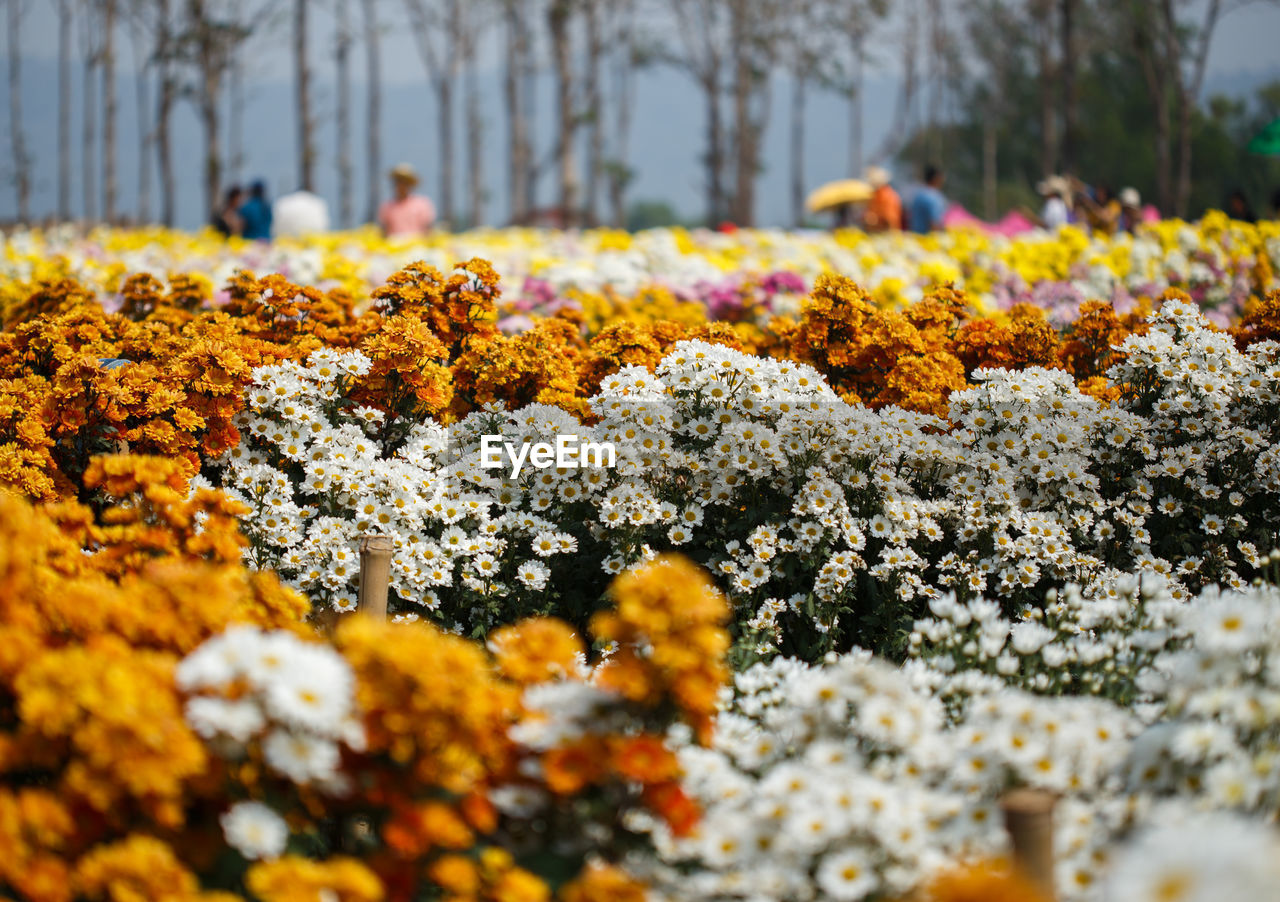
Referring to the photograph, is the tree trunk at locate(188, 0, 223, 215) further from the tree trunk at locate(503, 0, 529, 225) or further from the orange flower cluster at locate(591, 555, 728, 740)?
the orange flower cluster at locate(591, 555, 728, 740)

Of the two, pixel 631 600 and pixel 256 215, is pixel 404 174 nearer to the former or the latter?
pixel 256 215

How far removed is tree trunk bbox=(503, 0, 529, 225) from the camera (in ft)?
91.5

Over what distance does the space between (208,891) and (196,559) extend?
2.92 ft

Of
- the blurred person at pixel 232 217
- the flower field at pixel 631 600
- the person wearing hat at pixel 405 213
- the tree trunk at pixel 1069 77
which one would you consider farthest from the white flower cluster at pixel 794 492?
the tree trunk at pixel 1069 77

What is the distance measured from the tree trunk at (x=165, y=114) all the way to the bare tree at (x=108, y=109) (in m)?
1.47

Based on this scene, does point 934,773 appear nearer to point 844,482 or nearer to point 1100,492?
point 844,482

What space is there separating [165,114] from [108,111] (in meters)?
4.94

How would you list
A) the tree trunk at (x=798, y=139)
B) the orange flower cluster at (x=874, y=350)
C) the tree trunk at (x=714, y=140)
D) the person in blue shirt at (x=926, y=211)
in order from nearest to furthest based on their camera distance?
the orange flower cluster at (x=874, y=350), the person in blue shirt at (x=926, y=211), the tree trunk at (x=714, y=140), the tree trunk at (x=798, y=139)

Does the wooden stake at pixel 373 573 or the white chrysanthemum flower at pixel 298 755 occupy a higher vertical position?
the white chrysanthemum flower at pixel 298 755

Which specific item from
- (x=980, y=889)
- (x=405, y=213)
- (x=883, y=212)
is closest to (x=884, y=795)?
(x=980, y=889)

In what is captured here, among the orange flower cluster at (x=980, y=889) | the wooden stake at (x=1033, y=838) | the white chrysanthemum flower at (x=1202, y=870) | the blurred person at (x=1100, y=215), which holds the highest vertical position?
the blurred person at (x=1100, y=215)

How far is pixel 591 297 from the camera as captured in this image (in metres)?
6.71

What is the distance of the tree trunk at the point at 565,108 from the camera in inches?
846

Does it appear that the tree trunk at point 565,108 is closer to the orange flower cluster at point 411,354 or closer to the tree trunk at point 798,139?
the tree trunk at point 798,139
